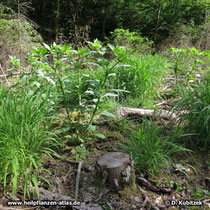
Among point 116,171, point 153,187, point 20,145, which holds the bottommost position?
point 153,187

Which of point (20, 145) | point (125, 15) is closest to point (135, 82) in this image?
point (20, 145)

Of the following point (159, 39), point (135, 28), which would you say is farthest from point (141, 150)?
point (135, 28)

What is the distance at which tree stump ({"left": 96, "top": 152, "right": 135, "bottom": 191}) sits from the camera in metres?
1.62

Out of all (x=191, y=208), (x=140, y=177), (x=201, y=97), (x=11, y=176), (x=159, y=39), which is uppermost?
(x=159, y=39)

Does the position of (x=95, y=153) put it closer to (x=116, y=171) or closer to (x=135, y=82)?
(x=116, y=171)

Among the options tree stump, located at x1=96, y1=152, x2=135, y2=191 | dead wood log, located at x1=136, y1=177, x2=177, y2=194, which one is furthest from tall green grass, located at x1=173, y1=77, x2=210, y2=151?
tree stump, located at x1=96, y1=152, x2=135, y2=191

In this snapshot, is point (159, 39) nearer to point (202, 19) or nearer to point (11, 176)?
point (202, 19)

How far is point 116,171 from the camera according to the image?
1622 millimetres

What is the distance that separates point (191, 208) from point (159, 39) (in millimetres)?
10426

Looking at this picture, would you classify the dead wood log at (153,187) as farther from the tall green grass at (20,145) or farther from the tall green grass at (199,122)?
the tall green grass at (20,145)

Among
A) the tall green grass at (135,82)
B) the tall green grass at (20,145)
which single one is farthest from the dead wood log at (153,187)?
the tall green grass at (135,82)

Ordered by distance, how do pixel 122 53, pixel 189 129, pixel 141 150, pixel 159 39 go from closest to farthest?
pixel 122 53 < pixel 141 150 < pixel 189 129 < pixel 159 39

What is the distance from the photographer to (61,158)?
2.07 meters

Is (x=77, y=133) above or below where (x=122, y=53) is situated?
below
